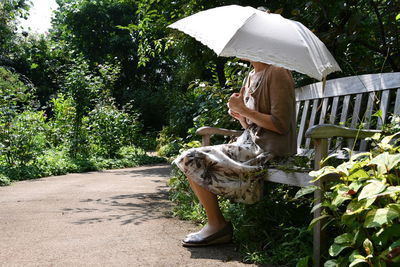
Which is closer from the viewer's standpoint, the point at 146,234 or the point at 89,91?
the point at 146,234

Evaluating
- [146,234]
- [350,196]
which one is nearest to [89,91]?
[146,234]

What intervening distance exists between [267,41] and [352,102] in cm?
122

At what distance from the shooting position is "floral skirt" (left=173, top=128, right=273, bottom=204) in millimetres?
3031

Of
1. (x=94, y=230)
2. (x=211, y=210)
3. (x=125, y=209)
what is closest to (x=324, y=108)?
(x=211, y=210)

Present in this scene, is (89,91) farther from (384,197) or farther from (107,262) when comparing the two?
(384,197)

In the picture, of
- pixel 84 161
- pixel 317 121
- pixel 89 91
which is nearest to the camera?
pixel 317 121

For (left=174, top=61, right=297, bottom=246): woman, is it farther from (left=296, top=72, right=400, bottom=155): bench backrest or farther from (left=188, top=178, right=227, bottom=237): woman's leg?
(left=296, top=72, right=400, bottom=155): bench backrest

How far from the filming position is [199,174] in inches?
122

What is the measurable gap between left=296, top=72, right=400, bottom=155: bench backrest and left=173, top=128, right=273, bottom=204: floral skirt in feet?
1.95

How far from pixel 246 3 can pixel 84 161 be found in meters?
4.82

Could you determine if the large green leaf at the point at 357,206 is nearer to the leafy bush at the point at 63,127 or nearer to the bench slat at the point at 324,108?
the bench slat at the point at 324,108

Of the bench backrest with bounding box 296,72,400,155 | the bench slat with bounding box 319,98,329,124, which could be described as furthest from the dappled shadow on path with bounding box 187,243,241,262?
the bench slat with bounding box 319,98,329,124

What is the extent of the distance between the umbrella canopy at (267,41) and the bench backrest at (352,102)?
386mm

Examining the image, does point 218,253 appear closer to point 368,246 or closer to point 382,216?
point 368,246
